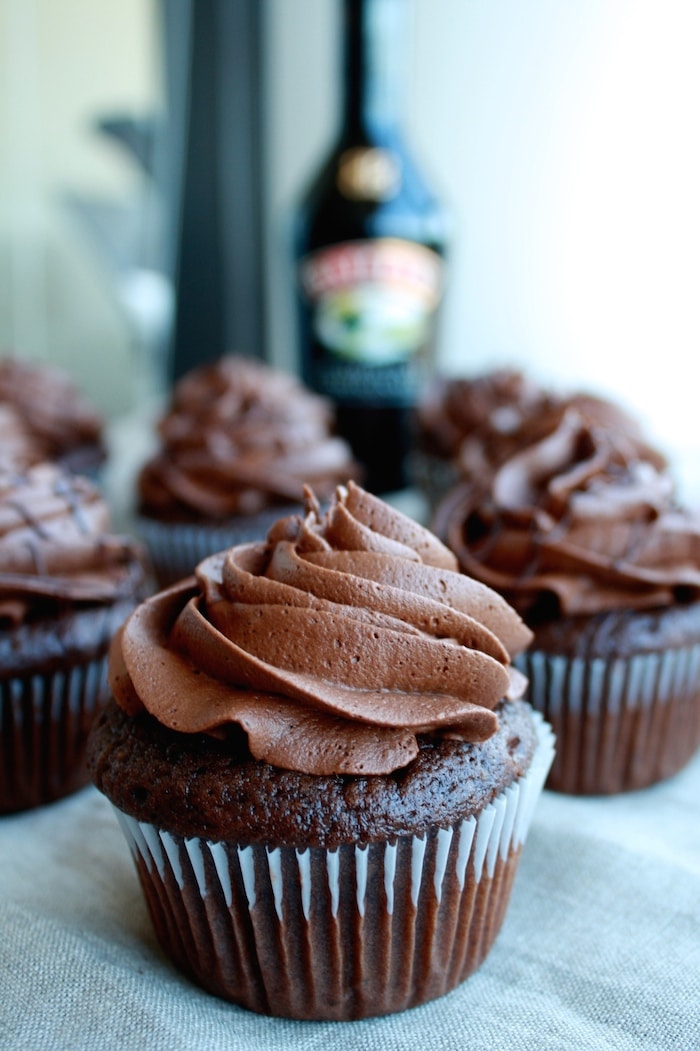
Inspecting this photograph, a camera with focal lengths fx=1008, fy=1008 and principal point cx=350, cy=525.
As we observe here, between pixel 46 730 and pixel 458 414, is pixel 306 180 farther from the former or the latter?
pixel 46 730

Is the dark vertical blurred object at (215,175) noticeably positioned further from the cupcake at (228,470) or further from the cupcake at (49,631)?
the cupcake at (49,631)

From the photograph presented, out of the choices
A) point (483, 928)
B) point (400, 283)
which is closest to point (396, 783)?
point (483, 928)

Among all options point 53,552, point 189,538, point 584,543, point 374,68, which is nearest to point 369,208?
point 374,68

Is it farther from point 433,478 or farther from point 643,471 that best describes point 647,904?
point 433,478

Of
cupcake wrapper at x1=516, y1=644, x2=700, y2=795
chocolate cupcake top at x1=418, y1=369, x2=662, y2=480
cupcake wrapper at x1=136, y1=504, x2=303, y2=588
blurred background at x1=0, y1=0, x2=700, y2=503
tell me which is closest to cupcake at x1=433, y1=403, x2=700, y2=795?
cupcake wrapper at x1=516, y1=644, x2=700, y2=795

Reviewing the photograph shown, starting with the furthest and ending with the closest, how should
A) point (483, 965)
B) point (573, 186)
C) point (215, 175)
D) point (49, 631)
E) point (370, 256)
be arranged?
point (215, 175) → point (573, 186) → point (370, 256) → point (49, 631) → point (483, 965)

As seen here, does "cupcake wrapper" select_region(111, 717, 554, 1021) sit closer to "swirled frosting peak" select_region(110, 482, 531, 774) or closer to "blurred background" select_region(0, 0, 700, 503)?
"swirled frosting peak" select_region(110, 482, 531, 774)

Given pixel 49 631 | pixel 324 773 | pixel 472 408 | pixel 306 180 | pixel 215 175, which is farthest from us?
pixel 215 175
